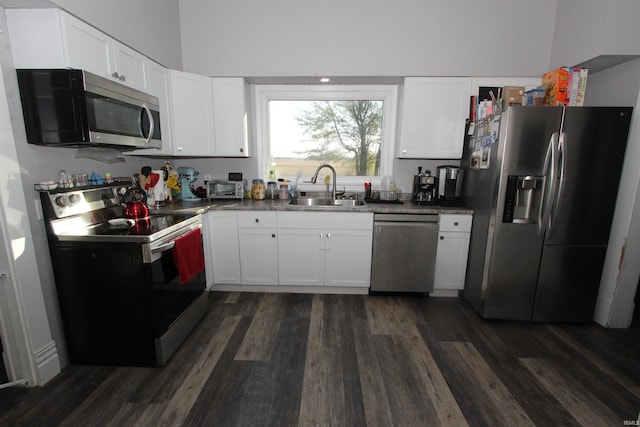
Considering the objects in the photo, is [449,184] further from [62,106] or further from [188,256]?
[62,106]

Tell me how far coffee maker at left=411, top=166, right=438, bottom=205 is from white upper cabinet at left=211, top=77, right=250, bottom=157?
1837 millimetres

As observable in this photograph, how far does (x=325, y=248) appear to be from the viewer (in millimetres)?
2785

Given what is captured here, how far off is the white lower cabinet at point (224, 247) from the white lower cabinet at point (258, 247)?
6 cm

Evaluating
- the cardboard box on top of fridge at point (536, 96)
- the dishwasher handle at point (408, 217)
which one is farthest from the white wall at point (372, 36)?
the dishwasher handle at point (408, 217)

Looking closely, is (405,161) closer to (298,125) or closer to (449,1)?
(298,125)

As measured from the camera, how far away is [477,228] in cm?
258

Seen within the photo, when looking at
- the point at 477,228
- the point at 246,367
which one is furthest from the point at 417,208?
the point at 246,367

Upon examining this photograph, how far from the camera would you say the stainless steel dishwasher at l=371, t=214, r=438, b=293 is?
2.68 metres

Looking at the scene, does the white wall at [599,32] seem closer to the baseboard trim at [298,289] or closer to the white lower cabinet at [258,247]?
the baseboard trim at [298,289]

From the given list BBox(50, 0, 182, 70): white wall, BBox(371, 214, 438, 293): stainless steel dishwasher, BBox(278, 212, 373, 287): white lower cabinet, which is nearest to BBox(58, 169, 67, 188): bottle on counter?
BBox(50, 0, 182, 70): white wall

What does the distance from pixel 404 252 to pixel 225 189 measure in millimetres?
1979

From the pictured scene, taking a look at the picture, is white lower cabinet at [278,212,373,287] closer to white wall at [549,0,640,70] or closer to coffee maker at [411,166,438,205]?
coffee maker at [411,166,438,205]

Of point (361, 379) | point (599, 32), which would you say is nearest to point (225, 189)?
point (361, 379)

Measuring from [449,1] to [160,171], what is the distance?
330 centimetres
